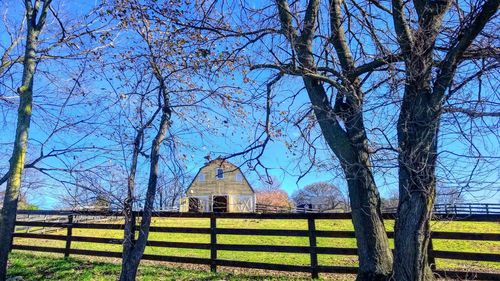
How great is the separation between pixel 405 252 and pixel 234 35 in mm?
3605

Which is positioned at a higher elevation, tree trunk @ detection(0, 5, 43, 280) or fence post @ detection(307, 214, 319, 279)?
tree trunk @ detection(0, 5, 43, 280)

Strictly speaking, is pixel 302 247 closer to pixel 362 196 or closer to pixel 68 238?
pixel 362 196

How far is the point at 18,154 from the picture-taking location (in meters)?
5.96

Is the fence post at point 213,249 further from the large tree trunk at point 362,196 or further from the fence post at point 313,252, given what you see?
the large tree trunk at point 362,196

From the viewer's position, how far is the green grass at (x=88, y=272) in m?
6.78

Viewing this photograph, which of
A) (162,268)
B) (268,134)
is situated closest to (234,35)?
(268,134)

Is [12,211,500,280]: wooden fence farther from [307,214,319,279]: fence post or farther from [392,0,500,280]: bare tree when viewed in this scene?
[392,0,500,280]: bare tree

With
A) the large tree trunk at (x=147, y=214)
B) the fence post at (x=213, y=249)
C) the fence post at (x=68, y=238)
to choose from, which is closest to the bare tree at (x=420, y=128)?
the large tree trunk at (x=147, y=214)

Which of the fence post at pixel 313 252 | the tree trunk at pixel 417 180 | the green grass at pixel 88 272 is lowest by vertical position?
the green grass at pixel 88 272

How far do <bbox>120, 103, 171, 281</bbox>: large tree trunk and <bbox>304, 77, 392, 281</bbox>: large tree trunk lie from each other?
2.94 m

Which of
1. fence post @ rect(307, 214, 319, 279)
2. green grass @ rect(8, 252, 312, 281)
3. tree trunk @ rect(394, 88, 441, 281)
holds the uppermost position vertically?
tree trunk @ rect(394, 88, 441, 281)

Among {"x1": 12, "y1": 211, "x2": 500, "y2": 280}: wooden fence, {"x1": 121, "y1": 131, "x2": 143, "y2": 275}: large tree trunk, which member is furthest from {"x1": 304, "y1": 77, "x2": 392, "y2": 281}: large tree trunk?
{"x1": 121, "y1": 131, "x2": 143, "y2": 275}: large tree trunk

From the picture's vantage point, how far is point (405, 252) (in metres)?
3.90

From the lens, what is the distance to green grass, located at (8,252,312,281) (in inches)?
267
